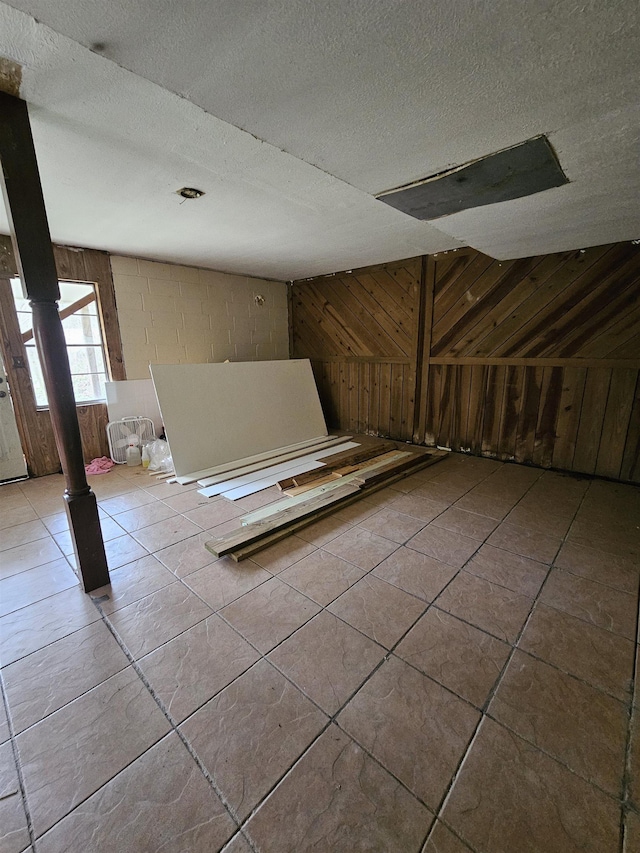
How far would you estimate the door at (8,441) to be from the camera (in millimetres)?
3434

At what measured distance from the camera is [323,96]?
1.26 meters

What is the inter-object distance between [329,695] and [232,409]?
322cm

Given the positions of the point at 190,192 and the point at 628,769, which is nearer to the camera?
the point at 628,769

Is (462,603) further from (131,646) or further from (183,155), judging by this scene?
(183,155)

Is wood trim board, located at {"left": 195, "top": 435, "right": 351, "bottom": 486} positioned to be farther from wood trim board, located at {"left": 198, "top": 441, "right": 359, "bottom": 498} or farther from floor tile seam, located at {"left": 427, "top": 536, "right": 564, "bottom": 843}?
floor tile seam, located at {"left": 427, "top": 536, "right": 564, "bottom": 843}

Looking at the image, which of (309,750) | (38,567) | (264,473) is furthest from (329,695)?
(264,473)

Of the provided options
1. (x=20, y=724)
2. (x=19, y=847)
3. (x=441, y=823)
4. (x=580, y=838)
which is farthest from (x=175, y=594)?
(x=580, y=838)

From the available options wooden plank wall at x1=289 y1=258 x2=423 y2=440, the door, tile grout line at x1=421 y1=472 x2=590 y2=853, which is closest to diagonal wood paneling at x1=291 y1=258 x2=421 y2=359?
wooden plank wall at x1=289 y1=258 x2=423 y2=440

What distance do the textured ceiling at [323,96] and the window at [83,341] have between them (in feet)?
5.33

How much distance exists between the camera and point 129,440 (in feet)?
13.4

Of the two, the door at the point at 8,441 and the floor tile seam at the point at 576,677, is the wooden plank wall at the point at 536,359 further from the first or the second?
the door at the point at 8,441

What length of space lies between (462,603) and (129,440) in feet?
12.5

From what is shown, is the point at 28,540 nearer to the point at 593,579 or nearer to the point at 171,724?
the point at 171,724

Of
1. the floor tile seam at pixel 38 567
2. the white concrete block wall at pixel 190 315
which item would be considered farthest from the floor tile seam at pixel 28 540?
the white concrete block wall at pixel 190 315
